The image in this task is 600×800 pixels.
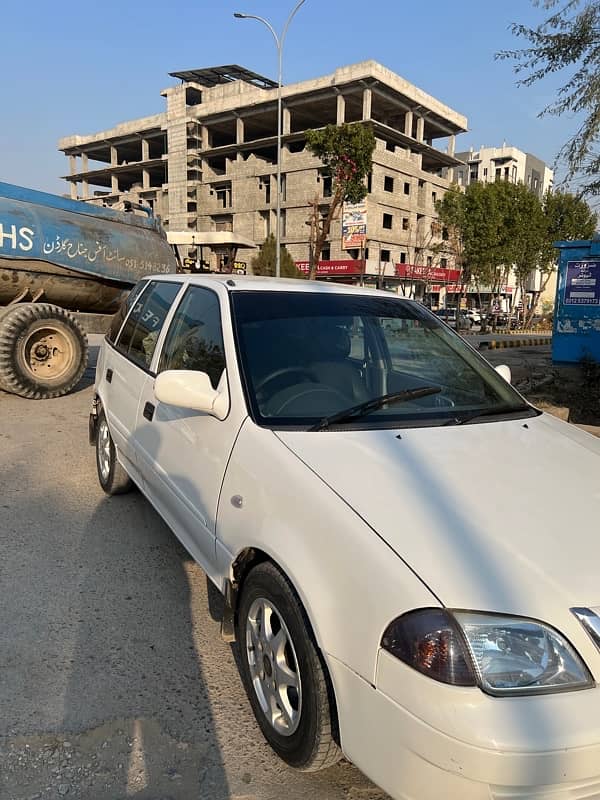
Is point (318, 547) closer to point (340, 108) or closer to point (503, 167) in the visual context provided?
point (340, 108)

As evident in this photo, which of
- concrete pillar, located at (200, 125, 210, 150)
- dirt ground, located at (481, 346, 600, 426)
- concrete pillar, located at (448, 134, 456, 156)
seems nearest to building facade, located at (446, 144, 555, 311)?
concrete pillar, located at (448, 134, 456, 156)

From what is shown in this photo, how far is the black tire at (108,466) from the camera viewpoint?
4.39 m

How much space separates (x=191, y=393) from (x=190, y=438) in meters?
0.37

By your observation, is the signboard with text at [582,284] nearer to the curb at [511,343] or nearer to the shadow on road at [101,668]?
the shadow on road at [101,668]

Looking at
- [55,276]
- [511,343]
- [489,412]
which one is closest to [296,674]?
[489,412]

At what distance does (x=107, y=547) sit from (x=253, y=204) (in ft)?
190

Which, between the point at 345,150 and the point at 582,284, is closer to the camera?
the point at 582,284

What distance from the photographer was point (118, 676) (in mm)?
2584

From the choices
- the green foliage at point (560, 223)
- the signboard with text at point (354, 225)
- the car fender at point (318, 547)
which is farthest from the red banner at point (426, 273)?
the car fender at point (318, 547)

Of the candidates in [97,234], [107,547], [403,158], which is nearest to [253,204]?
[403,158]

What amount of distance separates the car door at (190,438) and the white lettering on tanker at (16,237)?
5.27m

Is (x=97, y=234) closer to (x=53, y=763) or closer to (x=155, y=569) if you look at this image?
(x=155, y=569)

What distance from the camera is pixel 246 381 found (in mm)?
2547

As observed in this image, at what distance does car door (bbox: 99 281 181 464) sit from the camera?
3.66 m
